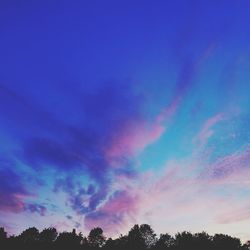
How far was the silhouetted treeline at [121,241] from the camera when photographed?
120250 millimetres

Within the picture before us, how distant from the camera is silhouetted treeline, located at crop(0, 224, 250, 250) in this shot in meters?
120

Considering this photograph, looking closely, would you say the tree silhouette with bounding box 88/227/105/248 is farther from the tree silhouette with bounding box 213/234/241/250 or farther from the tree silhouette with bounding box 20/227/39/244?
the tree silhouette with bounding box 213/234/241/250

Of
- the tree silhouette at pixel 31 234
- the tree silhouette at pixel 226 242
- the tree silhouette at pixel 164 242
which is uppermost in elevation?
the tree silhouette at pixel 31 234

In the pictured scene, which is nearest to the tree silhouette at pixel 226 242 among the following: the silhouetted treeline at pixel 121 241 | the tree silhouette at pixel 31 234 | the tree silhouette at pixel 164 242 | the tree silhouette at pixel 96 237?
the silhouetted treeline at pixel 121 241

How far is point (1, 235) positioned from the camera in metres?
126

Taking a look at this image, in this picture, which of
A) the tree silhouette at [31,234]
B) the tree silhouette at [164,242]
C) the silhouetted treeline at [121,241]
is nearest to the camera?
the silhouetted treeline at [121,241]

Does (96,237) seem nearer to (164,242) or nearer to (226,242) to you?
(164,242)

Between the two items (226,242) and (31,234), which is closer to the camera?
(226,242)

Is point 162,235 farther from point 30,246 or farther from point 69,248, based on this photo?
point 30,246

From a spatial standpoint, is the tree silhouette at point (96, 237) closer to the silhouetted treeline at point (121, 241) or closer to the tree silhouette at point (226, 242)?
the silhouetted treeline at point (121, 241)

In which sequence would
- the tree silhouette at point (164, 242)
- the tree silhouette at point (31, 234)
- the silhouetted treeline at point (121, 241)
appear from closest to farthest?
the silhouetted treeline at point (121, 241)
the tree silhouette at point (164, 242)
the tree silhouette at point (31, 234)

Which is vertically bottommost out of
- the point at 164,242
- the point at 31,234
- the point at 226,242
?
the point at 226,242

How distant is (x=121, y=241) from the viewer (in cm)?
14288

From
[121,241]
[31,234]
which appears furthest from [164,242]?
[31,234]
